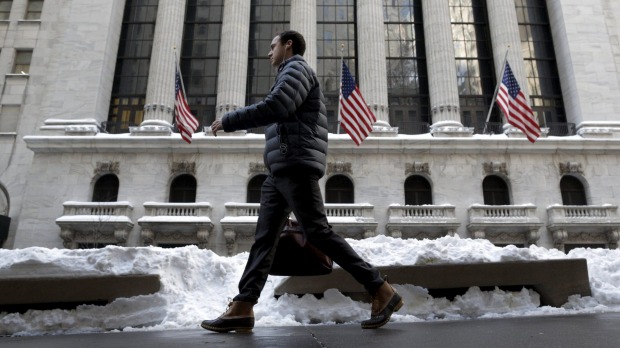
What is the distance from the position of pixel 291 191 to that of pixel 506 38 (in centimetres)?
2607

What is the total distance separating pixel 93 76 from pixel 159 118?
4884 mm

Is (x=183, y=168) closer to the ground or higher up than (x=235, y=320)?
higher up

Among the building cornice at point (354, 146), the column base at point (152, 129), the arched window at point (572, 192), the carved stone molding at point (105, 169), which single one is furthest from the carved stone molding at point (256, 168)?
the arched window at point (572, 192)

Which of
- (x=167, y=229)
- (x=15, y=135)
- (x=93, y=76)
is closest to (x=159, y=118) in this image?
(x=93, y=76)

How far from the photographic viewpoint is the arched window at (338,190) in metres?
24.3

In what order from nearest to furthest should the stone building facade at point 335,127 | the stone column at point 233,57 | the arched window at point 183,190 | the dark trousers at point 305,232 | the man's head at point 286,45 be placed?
the dark trousers at point 305,232 < the man's head at point 286,45 < the stone building facade at point 335,127 < the arched window at point 183,190 < the stone column at point 233,57

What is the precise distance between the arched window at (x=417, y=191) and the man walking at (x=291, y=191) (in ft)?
67.4

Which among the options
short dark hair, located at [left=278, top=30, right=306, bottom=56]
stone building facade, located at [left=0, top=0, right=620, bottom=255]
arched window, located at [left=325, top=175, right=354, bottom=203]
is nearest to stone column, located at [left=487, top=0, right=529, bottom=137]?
stone building facade, located at [left=0, top=0, right=620, bottom=255]

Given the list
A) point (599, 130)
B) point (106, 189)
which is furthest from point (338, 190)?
point (599, 130)

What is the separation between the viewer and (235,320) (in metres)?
4.07

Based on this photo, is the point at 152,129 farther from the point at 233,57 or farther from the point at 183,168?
the point at 233,57

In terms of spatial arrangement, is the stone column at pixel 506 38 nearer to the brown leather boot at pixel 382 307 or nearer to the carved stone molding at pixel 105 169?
the carved stone molding at pixel 105 169

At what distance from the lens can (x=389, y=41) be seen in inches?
1119

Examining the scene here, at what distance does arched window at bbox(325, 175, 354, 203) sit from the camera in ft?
79.8
